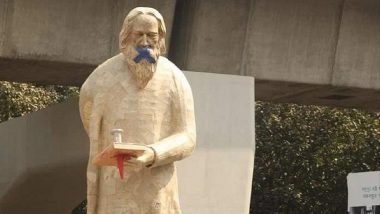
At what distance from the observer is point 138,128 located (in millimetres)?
8258

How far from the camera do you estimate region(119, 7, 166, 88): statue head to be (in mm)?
8344

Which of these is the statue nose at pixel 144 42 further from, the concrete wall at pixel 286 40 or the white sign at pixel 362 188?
the white sign at pixel 362 188

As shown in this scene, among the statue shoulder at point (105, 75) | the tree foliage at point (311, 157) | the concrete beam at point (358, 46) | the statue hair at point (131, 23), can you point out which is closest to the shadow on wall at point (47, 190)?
the concrete beam at point (358, 46)

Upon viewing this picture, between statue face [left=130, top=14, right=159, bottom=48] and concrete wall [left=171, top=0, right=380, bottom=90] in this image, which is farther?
concrete wall [left=171, top=0, right=380, bottom=90]

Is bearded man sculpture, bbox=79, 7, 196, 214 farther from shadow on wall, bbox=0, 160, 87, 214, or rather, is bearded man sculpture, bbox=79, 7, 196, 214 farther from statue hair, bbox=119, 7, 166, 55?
shadow on wall, bbox=0, 160, 87, 214

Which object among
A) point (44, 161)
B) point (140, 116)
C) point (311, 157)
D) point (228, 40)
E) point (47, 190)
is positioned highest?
point (228, 40)

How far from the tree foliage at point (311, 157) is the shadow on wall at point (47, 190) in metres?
9.13

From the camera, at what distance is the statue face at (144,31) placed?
8336mm

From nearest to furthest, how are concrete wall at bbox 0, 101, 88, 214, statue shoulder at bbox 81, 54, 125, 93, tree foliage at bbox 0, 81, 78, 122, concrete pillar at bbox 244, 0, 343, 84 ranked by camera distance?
statue shoulder at bbox 81, 54, 125, 93 < concrete pillar at bbox 244, 0, 343, 84 < concrete wall at bbox 0, 101, 88, 214 < tree foliage at bbox 0, 81, 78, 122

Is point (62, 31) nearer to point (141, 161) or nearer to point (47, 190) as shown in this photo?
point (47, 190)

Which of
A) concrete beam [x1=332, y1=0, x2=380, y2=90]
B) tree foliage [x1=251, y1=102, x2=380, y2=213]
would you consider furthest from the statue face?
tree foliage [x1=251, y1=102, x2=380, y2=213]

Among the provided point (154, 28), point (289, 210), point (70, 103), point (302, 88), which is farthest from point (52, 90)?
point (154, 28)

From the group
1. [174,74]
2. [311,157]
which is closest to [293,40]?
[174,74]

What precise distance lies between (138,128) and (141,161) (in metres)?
0.54
